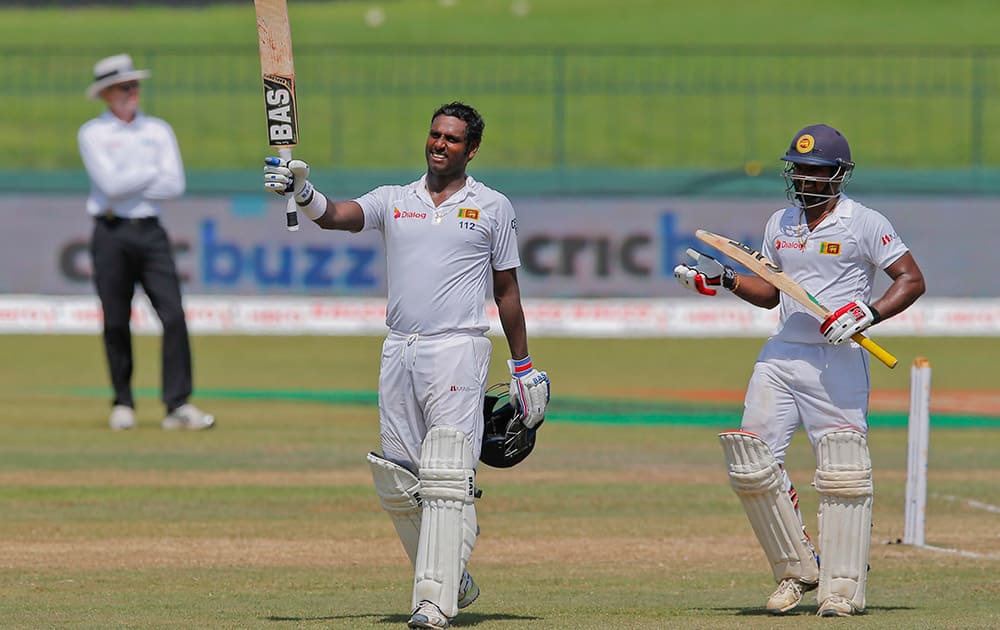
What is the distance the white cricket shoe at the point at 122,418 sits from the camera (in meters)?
14.9

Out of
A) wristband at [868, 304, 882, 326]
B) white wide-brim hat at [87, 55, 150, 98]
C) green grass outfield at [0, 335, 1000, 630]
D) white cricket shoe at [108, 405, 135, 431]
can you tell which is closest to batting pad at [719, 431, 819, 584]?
green grass outfield at [0, 335, 1000, 630]

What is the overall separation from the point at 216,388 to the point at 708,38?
2821 centimetres

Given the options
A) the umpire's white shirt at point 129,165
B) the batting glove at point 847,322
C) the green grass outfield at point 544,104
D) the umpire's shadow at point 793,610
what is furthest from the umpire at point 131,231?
the green grass outfield at point 544,104

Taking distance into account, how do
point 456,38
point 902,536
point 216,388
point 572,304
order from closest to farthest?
point 902,536 < point 216,388 < point 572,304 < point 456,38

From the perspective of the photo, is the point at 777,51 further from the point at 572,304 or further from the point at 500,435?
the point at 500,435

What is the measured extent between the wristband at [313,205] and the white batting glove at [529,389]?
3.35 ft

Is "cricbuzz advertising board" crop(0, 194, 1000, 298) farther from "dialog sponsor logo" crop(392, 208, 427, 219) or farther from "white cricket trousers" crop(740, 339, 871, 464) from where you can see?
"dialog sponsor logo" crop(392, 208, 427, 219)

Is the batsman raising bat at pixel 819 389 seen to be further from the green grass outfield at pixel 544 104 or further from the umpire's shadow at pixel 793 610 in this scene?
the green grass outfield at pixel 544 104

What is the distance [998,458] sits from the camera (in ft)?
46.1

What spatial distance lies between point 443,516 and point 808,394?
5.60ft

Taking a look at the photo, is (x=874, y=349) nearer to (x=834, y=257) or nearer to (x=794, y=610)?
(x=834, y=257)

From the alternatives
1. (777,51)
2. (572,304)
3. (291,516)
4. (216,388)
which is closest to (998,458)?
(291,516)

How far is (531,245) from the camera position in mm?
23281

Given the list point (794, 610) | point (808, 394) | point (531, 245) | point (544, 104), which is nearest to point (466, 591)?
point (794, 610)
